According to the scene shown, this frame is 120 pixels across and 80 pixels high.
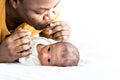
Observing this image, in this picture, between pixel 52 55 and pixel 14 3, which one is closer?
pixel 52 55

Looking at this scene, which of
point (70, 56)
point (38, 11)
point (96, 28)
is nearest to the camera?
point (70, 56)

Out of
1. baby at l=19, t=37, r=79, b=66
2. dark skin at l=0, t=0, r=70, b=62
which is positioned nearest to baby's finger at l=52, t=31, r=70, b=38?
dark skin at l=0, t=0, r=70, b=62

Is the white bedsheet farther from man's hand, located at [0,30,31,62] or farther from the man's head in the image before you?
the man's head

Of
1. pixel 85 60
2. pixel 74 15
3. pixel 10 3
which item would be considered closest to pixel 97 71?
pixel 85 60

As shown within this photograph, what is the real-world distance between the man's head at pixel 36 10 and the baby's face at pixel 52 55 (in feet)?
0.44

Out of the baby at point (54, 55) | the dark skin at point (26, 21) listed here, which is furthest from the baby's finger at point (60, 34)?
the baby at point (54, 55)

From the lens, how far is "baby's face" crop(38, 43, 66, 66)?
1089 millimetres

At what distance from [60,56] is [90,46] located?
26cm

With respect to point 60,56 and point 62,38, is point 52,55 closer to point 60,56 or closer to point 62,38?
point 60,56

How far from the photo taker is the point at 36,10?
1.19 metres

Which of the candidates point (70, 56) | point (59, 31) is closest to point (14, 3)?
point (59, 31)

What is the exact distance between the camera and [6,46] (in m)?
1.12

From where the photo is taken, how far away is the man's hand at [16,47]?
1.11 metres

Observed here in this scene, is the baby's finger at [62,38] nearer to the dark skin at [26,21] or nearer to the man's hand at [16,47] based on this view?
the dark skin at [26,21]
